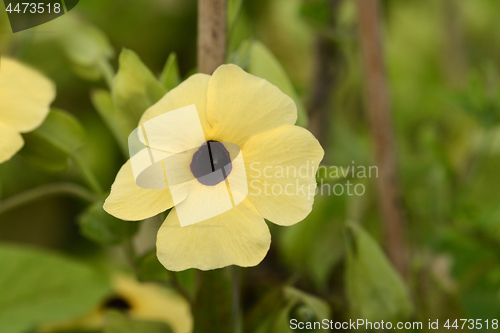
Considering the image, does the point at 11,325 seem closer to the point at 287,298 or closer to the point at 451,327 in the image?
the point at 287,298

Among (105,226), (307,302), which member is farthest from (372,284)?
(105,226)

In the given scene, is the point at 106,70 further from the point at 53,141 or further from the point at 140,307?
the point at 140,307

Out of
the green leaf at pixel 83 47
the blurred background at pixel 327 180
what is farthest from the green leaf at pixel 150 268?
the green leaf at pixel 83 47

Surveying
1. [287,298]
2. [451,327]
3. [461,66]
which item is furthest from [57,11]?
[461,66]

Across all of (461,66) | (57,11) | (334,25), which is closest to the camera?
(57,11)

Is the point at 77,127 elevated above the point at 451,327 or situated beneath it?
elevated above

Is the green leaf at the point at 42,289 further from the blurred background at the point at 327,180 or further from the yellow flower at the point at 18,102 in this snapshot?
the yellow flower at the point at 18,102

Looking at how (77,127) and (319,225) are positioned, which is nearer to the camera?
(77,127)
